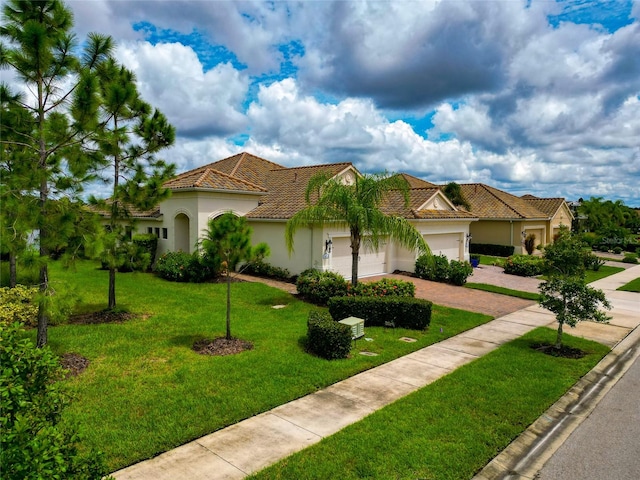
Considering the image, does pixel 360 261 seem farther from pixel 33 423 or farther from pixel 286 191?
pixel 33 423

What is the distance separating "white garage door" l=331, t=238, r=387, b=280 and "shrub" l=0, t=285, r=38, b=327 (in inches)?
468

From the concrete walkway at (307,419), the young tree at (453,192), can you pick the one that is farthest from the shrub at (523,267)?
the concrete walkway at (307,419)

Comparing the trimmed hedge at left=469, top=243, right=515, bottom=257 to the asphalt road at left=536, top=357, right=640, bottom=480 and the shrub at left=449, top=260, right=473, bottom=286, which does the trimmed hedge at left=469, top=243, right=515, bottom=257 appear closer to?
the shrub at left=449, top=260, right=473, bottom=286

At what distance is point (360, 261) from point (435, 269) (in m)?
4.05

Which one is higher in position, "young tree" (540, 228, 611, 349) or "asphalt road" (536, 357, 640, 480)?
"young tree" (540, 228, 611, 349)

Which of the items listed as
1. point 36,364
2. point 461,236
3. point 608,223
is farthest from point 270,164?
point 608,223

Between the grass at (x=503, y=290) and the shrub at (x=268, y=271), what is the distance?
30.2 ft

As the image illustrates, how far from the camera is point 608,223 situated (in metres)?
43.9

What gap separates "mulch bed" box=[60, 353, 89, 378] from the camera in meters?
8.48

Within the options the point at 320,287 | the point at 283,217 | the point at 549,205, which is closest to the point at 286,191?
the point at 283,217

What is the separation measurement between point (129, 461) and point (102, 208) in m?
7.72

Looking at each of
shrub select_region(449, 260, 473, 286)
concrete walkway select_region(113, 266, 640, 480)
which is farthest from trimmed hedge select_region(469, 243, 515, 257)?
concrete walkway select_region(113, 266, 640, 480)


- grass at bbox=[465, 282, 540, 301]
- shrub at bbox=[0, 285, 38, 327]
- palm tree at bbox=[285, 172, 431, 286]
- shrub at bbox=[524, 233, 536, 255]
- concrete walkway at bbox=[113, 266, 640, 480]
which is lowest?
concrete walkway at bbox=[113, 266, 640, 480]

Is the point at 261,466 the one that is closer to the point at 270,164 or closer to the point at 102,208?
the point at 102,208
